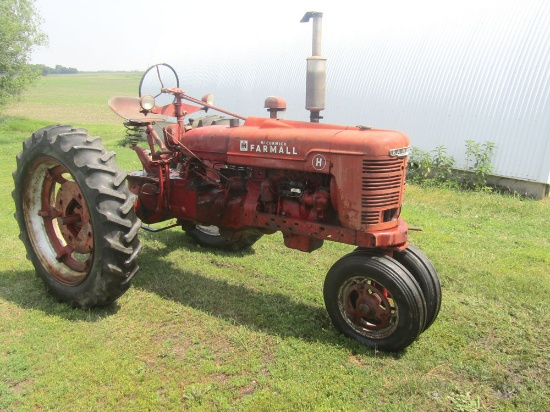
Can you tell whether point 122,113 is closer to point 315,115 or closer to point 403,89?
point 315,115

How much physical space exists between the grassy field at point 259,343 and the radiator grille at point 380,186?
1017mm

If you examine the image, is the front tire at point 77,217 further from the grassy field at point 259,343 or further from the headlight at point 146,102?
the headlight at point 146,102

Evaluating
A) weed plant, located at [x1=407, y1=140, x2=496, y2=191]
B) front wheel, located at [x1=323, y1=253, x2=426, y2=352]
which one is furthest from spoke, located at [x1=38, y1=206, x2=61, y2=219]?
weed plant, located at [x1=407, y1=140, x2=496, y2=191]

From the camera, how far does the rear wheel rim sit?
4.21 metres

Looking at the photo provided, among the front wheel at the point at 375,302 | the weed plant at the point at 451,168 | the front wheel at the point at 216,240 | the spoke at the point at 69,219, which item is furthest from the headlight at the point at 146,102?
the weed plant at the point at 451,168

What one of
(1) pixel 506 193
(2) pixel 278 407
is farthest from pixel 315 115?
(2) pixel 278 407

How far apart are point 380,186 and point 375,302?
86 cm

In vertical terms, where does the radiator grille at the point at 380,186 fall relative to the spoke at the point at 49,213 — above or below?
above

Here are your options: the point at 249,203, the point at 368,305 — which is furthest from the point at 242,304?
the point at 368,305

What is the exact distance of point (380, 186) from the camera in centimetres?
350

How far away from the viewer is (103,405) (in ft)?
9.88

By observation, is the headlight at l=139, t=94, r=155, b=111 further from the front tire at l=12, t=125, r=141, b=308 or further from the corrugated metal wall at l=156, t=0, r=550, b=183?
the corrugated metal wall at l=156, t=0, r=550, b=183

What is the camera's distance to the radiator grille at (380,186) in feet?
11.3

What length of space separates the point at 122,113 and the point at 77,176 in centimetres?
151
